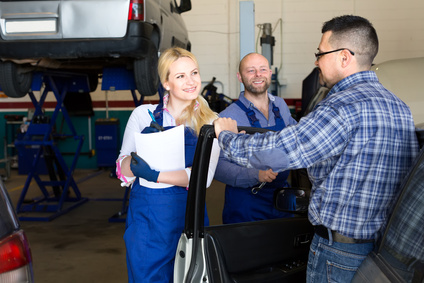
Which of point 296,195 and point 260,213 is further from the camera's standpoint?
point 260,213

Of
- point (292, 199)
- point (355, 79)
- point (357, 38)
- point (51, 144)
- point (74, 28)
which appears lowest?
point (51, 144)

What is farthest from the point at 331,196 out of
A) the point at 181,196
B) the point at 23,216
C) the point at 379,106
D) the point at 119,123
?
the point at 119,123

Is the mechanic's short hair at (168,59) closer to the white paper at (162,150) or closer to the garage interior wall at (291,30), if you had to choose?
the white paper at (162,150)

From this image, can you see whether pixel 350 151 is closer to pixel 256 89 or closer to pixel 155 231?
pixel 155 231

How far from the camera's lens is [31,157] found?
10.2 m

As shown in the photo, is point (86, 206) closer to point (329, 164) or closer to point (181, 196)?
point (181, 196)

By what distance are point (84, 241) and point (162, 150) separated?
3.57m

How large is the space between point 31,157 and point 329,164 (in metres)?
9.64

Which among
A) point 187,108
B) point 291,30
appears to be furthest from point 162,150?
point 291,30

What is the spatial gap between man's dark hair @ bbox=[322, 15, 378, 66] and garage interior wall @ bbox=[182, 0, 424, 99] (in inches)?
332

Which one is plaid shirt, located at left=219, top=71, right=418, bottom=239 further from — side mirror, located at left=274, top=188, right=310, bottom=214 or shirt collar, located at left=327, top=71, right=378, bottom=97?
side mirror, located at left=274, top=188, right=310, bottom=214

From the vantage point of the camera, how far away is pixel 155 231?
7.22 feet

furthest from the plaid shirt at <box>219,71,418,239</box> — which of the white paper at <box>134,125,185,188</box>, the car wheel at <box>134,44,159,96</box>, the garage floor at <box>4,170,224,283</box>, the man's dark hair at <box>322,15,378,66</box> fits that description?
the car wheel at <box>134,44,159,96</box>

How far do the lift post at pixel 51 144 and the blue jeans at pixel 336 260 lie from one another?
5165 millimetres
